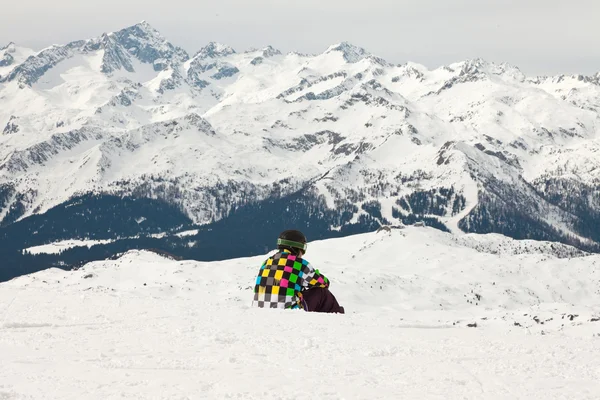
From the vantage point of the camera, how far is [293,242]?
55.9 ft

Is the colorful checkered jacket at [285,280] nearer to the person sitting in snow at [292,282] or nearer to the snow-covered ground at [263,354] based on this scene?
the person sitting in snow at [292,282]

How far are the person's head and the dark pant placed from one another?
166 centimetres

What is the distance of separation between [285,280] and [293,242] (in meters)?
1.16

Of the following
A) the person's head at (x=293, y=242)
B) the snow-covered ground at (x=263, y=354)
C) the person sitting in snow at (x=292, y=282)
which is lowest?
the snow-covered ground at (x=263, y=354)

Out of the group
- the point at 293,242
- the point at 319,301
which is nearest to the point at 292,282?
the point at 293,242

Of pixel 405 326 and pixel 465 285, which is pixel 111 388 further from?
pixel 465 285

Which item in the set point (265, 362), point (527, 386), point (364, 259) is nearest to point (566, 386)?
point (527, 386)

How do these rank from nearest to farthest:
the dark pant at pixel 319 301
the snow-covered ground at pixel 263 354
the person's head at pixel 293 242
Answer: the snow-covered ground at pixel 263 354
the person's head at pixel 293 242
the dark pant at pixel 319 301

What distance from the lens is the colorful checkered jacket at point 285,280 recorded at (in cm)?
1712

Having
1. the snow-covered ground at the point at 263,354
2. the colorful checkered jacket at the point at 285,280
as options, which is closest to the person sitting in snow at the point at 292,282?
the colorful checkered jacket at the point at 285,280

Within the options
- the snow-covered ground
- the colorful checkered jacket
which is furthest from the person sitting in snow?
the snow-covered ground

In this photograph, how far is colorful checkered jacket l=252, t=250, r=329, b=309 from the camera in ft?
56.2

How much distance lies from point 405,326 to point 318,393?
858 cm

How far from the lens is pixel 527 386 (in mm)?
10250
